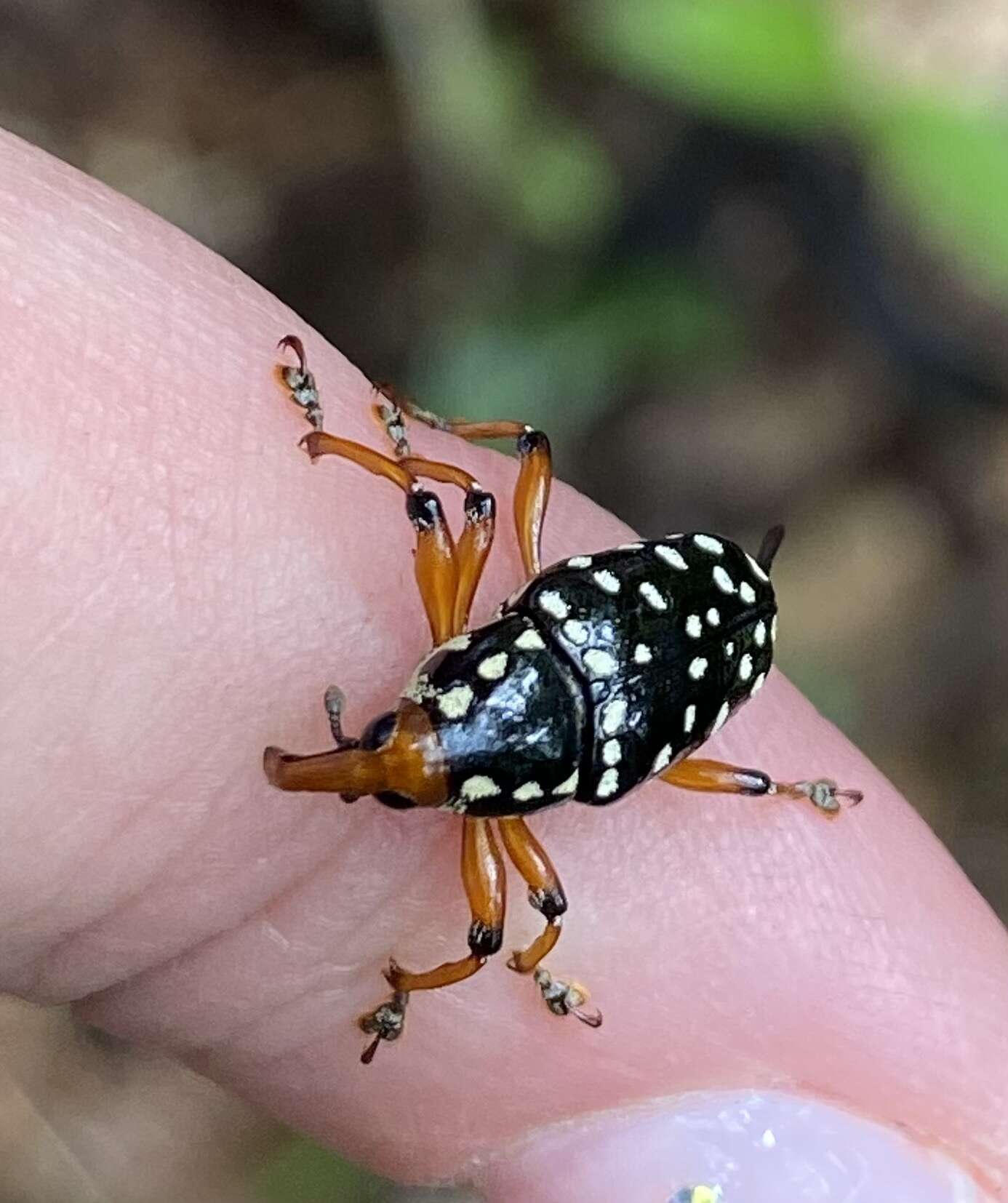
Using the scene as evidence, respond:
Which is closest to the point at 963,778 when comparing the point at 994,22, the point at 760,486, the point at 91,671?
the point at 760,486

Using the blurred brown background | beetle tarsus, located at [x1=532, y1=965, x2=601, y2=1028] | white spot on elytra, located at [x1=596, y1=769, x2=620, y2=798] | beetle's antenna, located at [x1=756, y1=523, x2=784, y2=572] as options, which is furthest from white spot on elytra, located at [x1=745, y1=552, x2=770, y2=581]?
the blurred brown background

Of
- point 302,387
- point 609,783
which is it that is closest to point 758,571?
point 609,783

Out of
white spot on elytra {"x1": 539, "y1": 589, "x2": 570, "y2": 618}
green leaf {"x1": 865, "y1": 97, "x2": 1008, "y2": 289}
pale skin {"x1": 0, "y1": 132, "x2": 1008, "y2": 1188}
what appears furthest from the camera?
green leaf {"x1": 865, "y1": 97, "x2": 1008, "y2": 289}

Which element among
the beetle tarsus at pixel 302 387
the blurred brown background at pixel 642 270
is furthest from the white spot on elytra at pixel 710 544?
the blurred brown background at pixel 642 270

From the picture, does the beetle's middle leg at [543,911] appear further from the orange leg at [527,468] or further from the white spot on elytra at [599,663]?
the orange leg at [527,468]

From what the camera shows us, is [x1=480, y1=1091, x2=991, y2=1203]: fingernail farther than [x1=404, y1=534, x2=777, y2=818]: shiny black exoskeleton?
Yes

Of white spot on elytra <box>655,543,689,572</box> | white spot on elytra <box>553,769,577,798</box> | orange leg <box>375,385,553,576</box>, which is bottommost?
white spot on elytra <box>553,769,577,798</box>

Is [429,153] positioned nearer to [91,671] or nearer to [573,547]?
[573,547]

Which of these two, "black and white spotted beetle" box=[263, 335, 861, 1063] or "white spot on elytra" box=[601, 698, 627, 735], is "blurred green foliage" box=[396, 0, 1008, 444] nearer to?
"black and white spotted beetle" box=[263, 335, 861, 1063]
